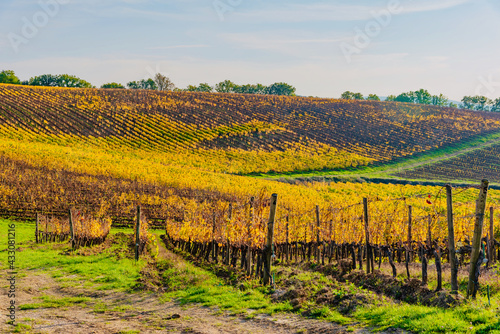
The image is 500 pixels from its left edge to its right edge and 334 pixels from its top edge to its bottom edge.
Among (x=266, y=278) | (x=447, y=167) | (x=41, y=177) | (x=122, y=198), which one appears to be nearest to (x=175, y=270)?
(x=266, y=278)

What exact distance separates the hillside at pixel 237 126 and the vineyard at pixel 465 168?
7994mm

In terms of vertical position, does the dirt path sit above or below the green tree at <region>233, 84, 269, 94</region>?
below

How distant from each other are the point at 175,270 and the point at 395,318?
31.6 ft

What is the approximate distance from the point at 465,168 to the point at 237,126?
157ft

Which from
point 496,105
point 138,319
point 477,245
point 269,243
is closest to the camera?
point 477,245

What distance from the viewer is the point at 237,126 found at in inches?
3593

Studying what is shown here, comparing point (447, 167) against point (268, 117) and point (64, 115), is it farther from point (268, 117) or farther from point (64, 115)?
point (64, 115)

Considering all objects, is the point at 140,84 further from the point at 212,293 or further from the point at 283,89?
the point at 212,293

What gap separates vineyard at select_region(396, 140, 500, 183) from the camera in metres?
67.2

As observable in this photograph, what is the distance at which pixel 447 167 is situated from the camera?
241ft

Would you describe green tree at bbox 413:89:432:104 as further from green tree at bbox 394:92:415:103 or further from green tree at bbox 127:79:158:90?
green tree at bbox 127:79:158:90

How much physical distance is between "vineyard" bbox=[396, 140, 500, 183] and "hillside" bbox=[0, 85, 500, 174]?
7.99m

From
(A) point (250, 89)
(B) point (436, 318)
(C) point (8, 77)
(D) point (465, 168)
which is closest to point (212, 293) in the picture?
(B) point (436, 318)

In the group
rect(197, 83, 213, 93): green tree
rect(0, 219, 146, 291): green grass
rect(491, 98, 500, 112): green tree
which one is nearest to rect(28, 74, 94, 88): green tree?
rect(197, 83, 213, 93): green tree
